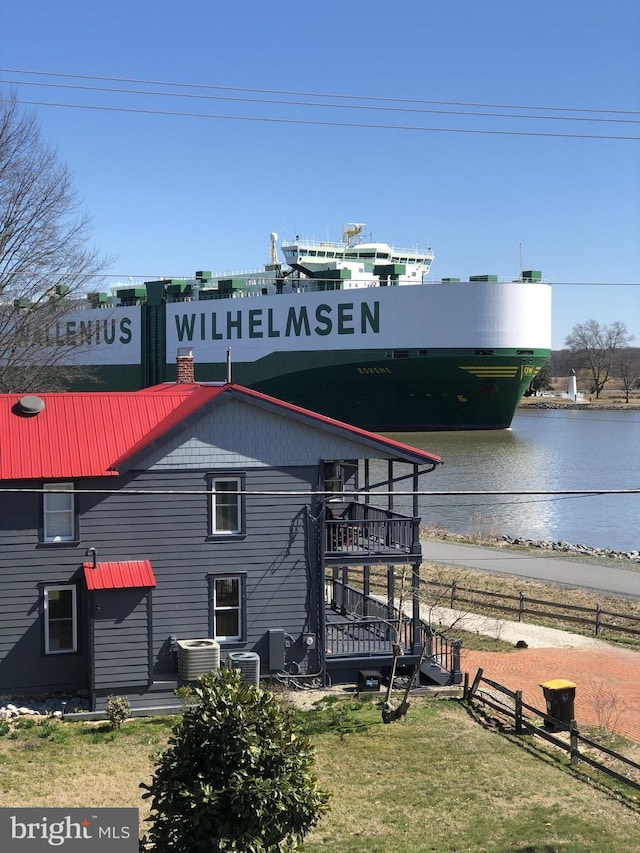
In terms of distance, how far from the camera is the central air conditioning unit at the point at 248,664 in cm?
1465

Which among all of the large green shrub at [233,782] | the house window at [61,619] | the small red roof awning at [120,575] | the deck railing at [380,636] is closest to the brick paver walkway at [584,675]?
the deck railing at [380,636]

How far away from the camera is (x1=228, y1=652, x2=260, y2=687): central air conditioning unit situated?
14.6 meters

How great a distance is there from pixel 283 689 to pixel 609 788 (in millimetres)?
5256

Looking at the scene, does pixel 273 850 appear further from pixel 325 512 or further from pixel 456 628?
pixel 456 628

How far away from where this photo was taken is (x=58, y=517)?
1484 cm

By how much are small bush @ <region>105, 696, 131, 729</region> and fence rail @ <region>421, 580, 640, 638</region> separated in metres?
8.68

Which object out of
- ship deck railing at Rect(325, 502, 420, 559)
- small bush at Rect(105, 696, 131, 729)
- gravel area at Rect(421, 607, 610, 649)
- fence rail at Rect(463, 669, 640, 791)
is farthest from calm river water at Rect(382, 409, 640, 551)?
small bush at Rect(105, 696, 131, 729)

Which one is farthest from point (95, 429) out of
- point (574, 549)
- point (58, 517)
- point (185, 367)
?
point (574, 549)

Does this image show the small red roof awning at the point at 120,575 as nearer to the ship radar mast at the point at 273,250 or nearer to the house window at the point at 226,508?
the house window at the point at 226,508

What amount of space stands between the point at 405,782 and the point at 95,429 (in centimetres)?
725

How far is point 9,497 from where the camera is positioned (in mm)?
14609

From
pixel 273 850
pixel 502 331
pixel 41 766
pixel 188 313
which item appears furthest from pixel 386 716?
pixel 188 313

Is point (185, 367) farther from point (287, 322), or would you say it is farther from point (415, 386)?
point (287, 322)

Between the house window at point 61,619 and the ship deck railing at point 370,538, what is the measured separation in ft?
12.0
